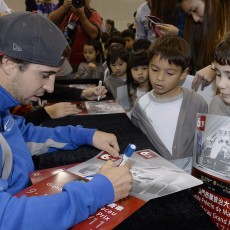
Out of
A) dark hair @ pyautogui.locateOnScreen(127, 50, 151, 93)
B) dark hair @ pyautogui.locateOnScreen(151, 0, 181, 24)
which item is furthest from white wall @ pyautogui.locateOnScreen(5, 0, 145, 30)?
dark hair @ pyautogui.locateOnScreen(151, 0, 181, 24)

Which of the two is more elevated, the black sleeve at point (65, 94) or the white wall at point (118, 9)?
the white wall at point (118, 9)

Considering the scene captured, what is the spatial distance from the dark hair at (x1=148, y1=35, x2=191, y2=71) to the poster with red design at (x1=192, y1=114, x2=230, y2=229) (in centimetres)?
54

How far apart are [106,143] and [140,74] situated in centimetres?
112

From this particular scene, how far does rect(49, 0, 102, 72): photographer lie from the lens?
232 cm

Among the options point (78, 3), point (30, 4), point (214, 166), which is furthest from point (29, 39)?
point (30, 4)

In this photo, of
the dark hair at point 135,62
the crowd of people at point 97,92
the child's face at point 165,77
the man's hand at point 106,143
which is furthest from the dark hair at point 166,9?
the man's hand at point 106,143

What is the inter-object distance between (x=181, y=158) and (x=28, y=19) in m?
0.76

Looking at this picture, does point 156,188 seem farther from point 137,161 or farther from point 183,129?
point 183,129

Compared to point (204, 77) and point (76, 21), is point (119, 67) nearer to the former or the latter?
point (76, 21)

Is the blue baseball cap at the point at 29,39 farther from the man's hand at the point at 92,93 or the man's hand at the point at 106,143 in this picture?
the man's hand at the point at 92,93

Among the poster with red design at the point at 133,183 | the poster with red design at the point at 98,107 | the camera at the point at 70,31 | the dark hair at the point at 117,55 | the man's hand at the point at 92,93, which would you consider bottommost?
the poster with red design at the point at 133,183

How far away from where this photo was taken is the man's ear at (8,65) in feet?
2.34

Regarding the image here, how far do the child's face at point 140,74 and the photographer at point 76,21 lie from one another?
0.66 metres

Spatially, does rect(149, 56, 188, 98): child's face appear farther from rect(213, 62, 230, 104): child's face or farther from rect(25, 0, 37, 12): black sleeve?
rect(25, 0, 37, 12): black sleeve
